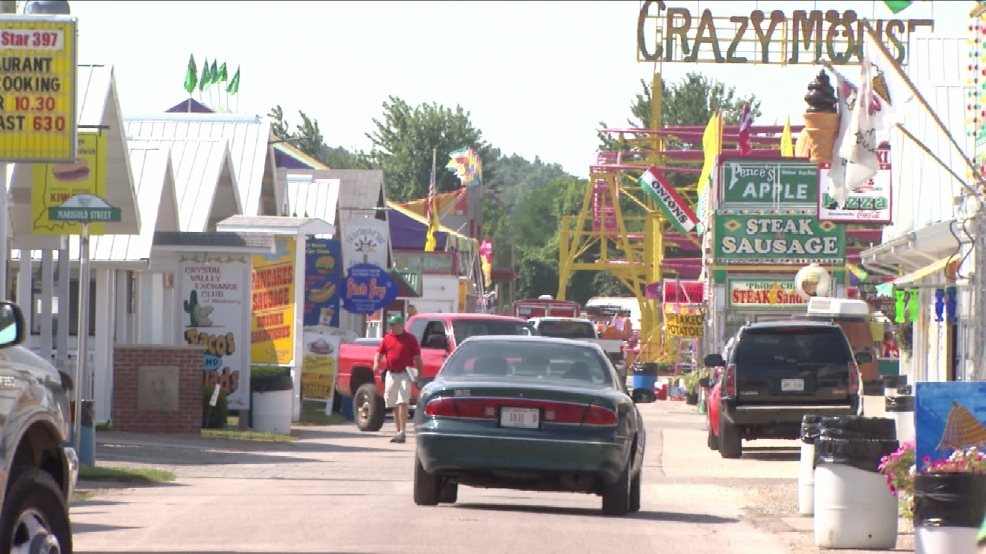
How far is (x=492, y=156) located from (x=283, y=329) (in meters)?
91.9

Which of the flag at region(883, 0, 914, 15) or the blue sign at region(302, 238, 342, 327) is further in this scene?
the blue sign at region(302, 238, 342, 327)

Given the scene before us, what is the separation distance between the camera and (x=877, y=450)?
456 inches

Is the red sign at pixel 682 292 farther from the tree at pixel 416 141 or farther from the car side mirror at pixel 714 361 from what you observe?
the tree at pixel 416 141

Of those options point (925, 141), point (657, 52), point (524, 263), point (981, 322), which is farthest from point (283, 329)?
point (524, 263)

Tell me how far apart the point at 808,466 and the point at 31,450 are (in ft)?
24.6

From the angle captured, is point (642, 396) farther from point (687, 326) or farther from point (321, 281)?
point (687, 326)

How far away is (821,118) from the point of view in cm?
1636

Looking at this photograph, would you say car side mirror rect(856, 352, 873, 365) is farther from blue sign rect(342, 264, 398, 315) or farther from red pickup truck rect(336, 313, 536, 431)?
blue sign rect(342, 264, 398, 315)

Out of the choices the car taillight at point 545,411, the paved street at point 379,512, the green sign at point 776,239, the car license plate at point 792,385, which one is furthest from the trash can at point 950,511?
the green sign at point 776,239

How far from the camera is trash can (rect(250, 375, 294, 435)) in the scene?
2472 centimetres

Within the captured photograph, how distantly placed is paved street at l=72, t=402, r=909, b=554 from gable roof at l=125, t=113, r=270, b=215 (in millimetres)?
13845

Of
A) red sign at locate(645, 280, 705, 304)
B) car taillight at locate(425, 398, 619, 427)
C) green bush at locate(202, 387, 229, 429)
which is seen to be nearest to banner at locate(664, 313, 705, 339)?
red sign at locate(645, 280, 705, 304)

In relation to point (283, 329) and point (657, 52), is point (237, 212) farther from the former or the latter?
point (657, 52)

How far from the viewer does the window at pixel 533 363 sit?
13867 mm
